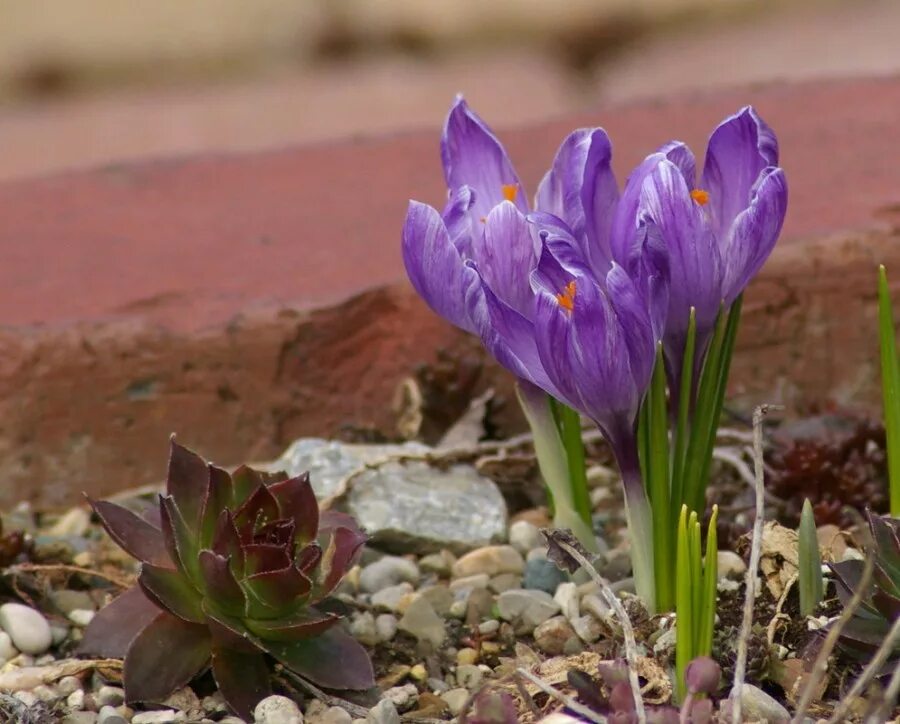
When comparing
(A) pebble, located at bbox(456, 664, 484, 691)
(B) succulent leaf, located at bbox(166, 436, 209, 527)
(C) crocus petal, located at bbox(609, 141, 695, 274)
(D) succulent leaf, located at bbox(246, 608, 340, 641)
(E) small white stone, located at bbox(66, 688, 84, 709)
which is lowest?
(A) pebble, located at bbox(456, 664, 484, 691)

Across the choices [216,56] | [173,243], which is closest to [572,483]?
[173,243]

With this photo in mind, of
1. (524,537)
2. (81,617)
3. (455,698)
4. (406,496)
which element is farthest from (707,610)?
(81,617)

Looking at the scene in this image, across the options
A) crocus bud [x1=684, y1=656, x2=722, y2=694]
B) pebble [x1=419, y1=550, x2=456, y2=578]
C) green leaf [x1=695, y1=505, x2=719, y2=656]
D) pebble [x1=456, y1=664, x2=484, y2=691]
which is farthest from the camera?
pebble [x1=419, y1=550, x2=456, y2=578]

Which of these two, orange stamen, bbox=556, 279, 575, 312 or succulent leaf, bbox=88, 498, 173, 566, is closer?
orange stamen, bbox=556, 279, 575, 312

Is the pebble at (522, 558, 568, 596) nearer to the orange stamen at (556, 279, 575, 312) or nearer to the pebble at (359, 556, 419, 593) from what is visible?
the pebble at (359, 556, 419, 593)

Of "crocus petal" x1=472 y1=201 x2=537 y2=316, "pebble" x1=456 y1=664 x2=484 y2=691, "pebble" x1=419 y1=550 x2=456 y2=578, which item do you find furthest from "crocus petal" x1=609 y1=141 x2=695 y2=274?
"pebble" x1=419 y1=550 x2=456 y2=578

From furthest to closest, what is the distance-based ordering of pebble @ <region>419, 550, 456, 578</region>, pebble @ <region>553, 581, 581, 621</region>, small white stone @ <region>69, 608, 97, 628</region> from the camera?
1. pebble @ <region>419, 550, 456, 578</region>
2. small white stone @ <region>69, 608, 97, 628</region>
3. pebble @ <region>553, 581, 581, 621</region>
